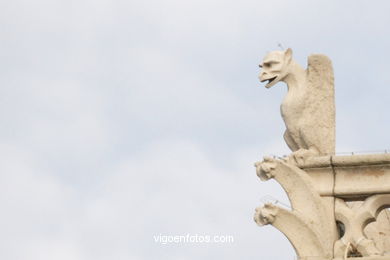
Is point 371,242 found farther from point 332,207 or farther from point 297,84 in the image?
point 297,84

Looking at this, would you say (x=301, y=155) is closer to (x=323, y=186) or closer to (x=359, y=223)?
(x=323, y=186)

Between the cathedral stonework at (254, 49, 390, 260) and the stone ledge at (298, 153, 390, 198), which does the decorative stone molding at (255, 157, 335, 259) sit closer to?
the cathedral stonework at (254, 49, 390, 260)

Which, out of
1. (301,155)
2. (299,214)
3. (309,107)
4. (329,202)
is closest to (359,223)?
(329,202)

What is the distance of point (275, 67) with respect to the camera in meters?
35.9

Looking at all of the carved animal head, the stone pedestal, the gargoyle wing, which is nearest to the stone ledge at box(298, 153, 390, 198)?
the stone pedestal

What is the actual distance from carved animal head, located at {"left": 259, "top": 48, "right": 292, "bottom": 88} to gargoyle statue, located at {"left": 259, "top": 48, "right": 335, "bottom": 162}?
2 cm

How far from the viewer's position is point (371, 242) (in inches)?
1329

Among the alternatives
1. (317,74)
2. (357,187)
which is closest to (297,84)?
(317,74)

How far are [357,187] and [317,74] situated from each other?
2.54 meters

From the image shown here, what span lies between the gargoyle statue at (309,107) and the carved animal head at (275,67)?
2 centimetres

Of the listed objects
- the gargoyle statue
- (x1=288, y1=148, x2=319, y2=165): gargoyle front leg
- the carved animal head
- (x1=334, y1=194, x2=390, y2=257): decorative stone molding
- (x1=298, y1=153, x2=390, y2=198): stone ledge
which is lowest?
(x1=334, y1=194, x2=390, y2=257): decorative stone molding

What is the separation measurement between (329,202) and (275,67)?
3122 mm

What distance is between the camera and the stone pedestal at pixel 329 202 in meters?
33.8

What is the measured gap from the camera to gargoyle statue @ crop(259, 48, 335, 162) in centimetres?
3497
